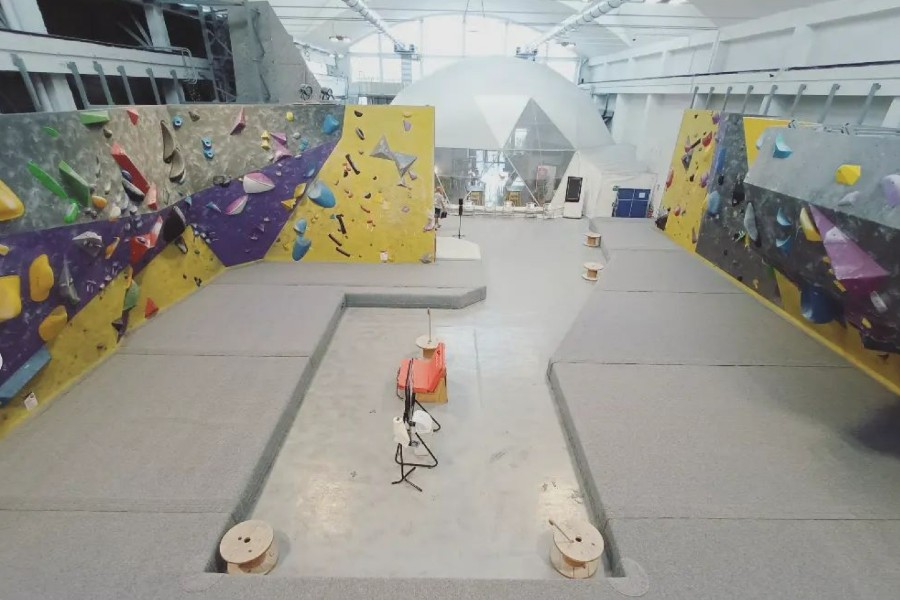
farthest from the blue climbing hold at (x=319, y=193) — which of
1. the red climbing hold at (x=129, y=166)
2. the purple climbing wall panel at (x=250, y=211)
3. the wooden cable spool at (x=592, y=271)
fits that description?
the wooden cable spool at (x=592, y=271)

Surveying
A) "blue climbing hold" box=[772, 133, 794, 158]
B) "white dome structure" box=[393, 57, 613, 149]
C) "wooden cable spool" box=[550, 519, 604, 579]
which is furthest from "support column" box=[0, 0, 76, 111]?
"white dome structure" box=[393, 57, 613, 149]

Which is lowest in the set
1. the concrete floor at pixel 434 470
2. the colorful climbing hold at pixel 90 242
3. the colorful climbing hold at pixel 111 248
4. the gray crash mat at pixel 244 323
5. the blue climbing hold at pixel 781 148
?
the concrete floor at pixel 434 470

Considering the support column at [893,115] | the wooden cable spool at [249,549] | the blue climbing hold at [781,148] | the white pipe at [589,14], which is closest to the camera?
the wooden cable spool at [249,549]

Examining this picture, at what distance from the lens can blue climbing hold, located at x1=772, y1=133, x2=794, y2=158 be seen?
279 cm

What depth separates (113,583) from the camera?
7.54 ft

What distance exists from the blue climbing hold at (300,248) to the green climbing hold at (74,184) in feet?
9.64

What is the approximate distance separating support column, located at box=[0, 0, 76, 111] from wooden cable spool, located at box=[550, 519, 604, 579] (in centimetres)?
640

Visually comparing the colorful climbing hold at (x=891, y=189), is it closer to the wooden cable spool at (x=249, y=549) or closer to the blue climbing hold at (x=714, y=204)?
the wooden cable spool at (x=249, y=549)

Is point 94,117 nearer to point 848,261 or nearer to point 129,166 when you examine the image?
point 129,166

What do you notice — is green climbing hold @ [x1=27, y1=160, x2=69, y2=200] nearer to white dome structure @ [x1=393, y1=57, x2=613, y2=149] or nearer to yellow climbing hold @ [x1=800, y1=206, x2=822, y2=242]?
yellow climbing hold @ [x1=800, y1=206, x2=822, y2=242]

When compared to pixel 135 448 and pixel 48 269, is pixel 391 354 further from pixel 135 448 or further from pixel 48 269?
pixel 48 269

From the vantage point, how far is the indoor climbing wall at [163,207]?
3307 mm

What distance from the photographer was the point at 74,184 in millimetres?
3660

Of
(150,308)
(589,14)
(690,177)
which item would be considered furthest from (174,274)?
(589,14)
